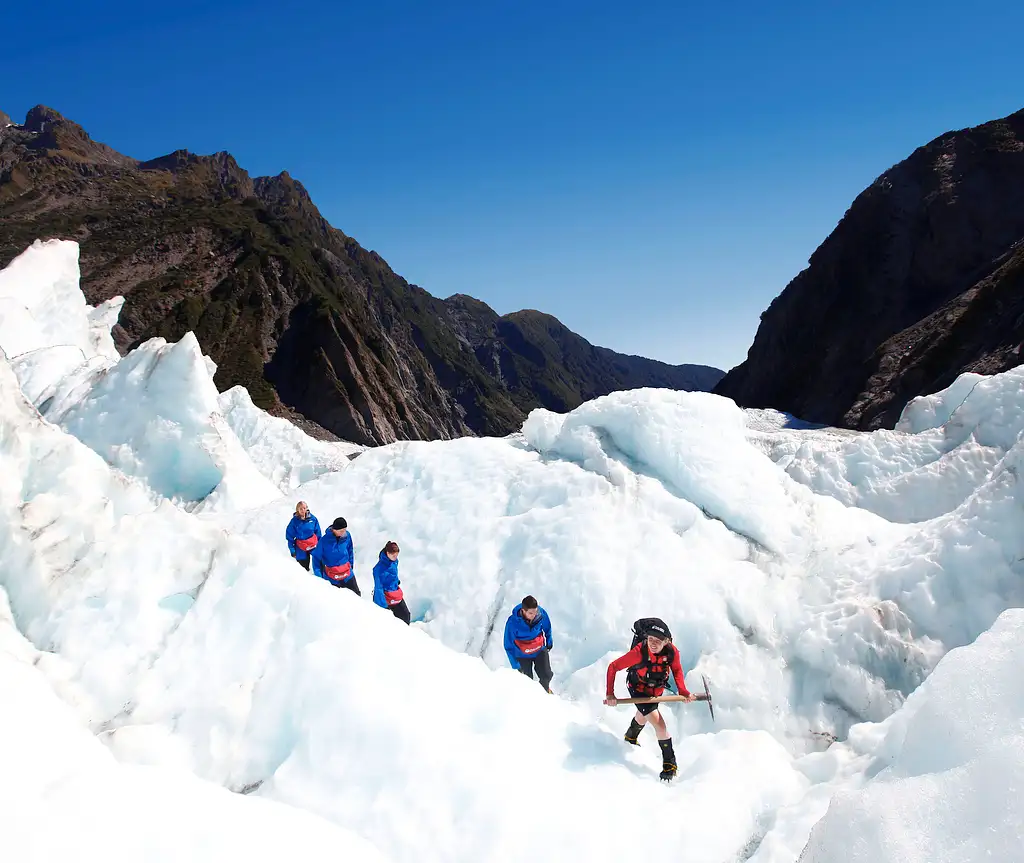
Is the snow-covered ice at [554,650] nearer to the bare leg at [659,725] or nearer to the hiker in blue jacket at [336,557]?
the bare leg at [659,725]

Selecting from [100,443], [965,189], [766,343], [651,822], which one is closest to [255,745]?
[651,822]

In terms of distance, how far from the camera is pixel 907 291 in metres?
53.1

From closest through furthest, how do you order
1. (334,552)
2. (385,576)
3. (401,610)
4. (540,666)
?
1. (540,666)
2. (385,576)
3. (401,610)
4. (334,552)

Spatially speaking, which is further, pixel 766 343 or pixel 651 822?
pixel 766 343

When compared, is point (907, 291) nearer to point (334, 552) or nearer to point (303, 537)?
point (303, 537)

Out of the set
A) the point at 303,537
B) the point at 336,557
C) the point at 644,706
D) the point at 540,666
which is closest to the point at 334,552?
the point at 336,557

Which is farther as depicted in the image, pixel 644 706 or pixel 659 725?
pixel 644 706

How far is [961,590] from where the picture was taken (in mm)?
8109

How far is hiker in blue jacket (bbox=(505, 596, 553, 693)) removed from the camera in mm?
7863

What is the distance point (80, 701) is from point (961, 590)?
988 centimetres

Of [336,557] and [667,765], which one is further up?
[336,557]

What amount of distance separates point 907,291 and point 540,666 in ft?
187

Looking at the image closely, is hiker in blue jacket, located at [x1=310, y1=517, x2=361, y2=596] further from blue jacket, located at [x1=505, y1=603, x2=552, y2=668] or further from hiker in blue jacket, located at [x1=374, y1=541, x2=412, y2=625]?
blue jacket, located at [x1=505, y1=603, x2=552, y2=668]

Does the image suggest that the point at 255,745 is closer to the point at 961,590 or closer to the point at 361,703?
the point at 361,703
